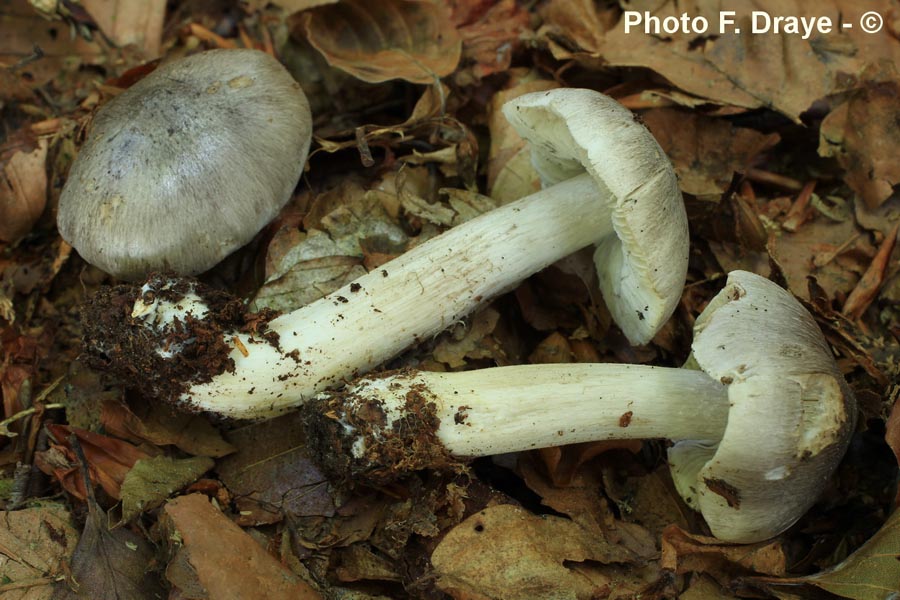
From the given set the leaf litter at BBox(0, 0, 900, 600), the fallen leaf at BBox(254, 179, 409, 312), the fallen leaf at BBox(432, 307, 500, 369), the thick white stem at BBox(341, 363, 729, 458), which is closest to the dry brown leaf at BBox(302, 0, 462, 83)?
the leaf litter at BBox(0, 0, 900, 600)

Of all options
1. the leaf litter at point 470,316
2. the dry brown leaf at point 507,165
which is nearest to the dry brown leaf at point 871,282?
the leaf litter at point 470,316

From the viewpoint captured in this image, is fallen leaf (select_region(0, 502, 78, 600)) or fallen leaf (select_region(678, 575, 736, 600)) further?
fallen leaf (select_region(678, 575, 736, 600))

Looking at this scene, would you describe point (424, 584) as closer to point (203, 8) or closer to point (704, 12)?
point (704, 12)

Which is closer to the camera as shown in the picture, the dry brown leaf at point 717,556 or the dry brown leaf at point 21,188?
the dry brown leaf at point 717,556

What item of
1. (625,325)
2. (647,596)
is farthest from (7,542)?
(625,325)

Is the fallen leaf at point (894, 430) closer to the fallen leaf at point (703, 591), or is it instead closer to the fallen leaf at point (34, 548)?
the fallen leaf at point (703, 591)

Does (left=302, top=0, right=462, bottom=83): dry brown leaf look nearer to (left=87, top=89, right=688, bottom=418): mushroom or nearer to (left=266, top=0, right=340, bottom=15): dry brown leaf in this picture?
(left=266, top=0, right=340, bottom=15): dry brown leaf

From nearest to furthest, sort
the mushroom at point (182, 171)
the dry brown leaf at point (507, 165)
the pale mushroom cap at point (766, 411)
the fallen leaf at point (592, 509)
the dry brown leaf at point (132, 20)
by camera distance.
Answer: the pale mushroom cap at point (766, 411) < the fallen leaf at point (592, 509) < the mushroom at point (182, 171) < the dry brown leaf at point (507, 165) < the dry brown leaf at point (132, 20)
